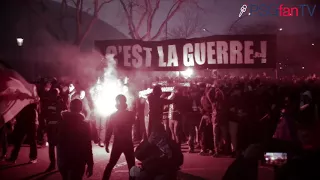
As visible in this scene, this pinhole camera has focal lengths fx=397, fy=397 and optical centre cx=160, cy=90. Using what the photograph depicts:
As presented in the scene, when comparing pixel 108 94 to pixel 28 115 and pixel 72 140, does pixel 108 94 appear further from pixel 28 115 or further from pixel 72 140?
pixel 72 140

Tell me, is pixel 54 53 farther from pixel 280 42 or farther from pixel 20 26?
pixel 280 42

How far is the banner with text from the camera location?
11.1m

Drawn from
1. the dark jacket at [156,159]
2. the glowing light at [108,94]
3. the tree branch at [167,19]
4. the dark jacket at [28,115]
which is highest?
the tree branch at [167,19]

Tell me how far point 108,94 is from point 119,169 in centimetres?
428

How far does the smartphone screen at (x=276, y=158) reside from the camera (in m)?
4.18

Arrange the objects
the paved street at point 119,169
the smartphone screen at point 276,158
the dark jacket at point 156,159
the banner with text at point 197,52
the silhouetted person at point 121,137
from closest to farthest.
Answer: the smartphone screen at point 276,158, the dark jacket at point 156,159, the silhouetted person at point 121,137, the paved street at point 119,169, the banner with text at point 197,52

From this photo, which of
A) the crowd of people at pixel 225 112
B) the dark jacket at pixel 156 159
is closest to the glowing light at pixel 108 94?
the crowd of people at pixel 225 112

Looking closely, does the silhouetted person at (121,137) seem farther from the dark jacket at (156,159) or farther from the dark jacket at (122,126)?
the dark jacket at (156,159)

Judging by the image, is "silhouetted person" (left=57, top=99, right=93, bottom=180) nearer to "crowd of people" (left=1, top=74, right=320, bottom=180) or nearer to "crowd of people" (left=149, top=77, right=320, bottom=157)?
"crowd of people" (left=1, top=74, right=320, bottom=180)

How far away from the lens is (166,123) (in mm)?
12492

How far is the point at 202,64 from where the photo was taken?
11.7 metres

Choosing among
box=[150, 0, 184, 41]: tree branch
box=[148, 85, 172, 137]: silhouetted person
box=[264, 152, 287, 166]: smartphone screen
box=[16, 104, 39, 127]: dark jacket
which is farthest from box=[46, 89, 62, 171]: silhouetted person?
box=[150, 0, 184, 41]: tree branch

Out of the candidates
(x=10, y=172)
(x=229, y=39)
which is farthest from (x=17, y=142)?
(x=229, y=39)

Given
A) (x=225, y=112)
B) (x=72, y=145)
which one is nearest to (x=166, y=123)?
(x=225, y=112)
